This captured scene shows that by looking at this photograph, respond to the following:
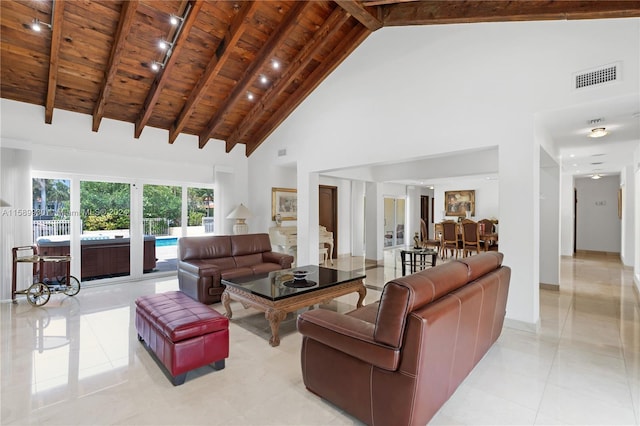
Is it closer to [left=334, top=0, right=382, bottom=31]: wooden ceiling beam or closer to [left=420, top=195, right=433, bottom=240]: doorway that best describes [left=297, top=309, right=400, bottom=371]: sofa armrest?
[left=334, top=0, right=382, bottom=31]: wooden ceiling beam

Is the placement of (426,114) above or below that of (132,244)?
above

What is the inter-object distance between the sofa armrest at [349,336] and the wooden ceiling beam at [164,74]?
3.79 meters

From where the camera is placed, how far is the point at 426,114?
4.39 meters

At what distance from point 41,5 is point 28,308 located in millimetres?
3988

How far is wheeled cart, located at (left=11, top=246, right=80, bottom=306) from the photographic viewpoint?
444 centimetres

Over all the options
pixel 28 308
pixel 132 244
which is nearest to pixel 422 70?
pixel 132 244

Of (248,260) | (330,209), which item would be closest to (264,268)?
(248,260)

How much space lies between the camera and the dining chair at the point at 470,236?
23.6ft

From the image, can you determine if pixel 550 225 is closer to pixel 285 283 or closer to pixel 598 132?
pixel 598 132

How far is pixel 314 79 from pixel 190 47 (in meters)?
2.27

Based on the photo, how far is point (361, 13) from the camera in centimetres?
430

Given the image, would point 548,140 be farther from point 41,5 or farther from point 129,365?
point 41,5

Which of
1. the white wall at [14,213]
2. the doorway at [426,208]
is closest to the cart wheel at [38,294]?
the white wall at [14,213]

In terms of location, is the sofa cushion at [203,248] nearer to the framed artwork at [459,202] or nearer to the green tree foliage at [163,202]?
the green tree foliage at [163,202]
